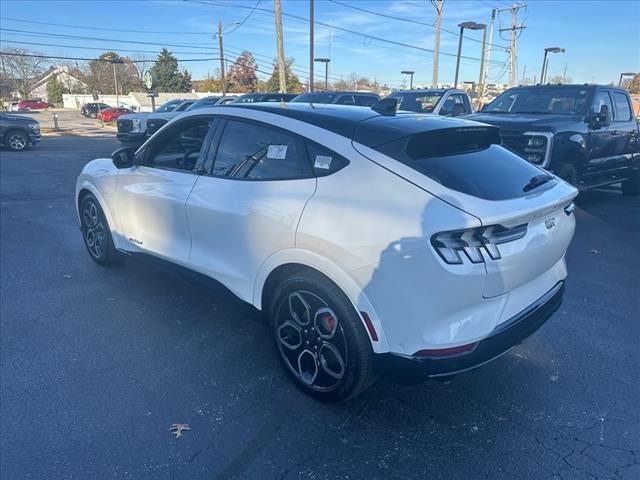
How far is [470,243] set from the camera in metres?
2.17

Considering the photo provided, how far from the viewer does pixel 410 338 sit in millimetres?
2221

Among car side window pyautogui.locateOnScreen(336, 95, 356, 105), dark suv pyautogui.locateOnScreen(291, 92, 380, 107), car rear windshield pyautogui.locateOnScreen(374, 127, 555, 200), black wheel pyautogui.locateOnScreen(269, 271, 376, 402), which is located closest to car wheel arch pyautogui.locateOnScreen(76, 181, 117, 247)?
black wheel pyautogui.locateOnScreen(269, 271, 376, 402)

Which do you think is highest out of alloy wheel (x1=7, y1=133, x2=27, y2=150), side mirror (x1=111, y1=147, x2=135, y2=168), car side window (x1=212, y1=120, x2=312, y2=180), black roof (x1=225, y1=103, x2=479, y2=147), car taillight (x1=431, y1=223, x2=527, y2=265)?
black roof (x1=225, y1=103, x2=479, y2=147)

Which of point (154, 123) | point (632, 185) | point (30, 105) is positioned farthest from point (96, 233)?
point (30, 105)

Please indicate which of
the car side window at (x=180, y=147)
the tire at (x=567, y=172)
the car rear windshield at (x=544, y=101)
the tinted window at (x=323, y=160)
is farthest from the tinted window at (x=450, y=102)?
the tinted window at (x=323, y=160)

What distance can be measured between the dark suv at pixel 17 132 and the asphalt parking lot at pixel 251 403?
15.3m

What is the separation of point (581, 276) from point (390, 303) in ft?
12.0

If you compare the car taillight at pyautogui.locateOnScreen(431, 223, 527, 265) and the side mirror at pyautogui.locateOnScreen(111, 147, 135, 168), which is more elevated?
the side mirror at pyautogui.locateOnScreen(111, 147, 135, 168)

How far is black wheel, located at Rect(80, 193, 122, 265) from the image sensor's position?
464 cm

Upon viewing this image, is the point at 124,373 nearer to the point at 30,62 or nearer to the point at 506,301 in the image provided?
the point at 506,301

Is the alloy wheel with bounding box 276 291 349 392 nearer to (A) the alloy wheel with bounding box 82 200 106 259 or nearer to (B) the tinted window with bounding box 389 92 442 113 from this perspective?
(A) the alloy wheel with bounding box 82 200 106 259

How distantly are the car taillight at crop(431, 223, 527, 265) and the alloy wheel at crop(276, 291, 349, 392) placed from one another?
0.73m

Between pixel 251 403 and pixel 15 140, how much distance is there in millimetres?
18171

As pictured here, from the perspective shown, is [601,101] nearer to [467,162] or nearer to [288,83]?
[467,162]
